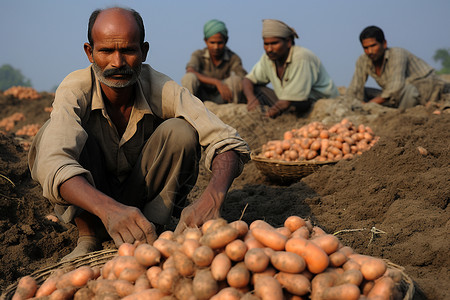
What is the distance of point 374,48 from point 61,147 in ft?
22.0

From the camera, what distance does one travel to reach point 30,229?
3430mm

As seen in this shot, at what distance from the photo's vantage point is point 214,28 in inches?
350

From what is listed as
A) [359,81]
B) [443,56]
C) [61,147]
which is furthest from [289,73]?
[443,56]

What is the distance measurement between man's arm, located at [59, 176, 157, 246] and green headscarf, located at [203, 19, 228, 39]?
22.6 feet

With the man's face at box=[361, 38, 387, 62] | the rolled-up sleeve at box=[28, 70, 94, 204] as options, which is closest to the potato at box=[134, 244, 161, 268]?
the rolled-up sleeve at box=[28, 70, 94, 204]

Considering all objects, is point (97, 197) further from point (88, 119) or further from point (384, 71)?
point (384, 71)

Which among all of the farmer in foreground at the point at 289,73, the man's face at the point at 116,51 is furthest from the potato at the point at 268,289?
the farmer in foreground at the point at 289,73

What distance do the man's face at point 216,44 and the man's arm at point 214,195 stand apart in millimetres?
6324

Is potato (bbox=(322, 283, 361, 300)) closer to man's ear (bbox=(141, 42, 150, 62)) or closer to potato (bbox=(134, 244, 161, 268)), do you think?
potato (bbox=(134, 244, 161, 268))

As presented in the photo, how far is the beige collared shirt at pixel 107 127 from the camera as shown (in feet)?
8.33

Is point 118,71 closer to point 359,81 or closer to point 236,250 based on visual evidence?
point 236,250

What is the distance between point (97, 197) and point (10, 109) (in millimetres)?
11539

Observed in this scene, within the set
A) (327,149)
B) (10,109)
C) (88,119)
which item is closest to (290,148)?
(327,149)

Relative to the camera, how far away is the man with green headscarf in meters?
8.88
